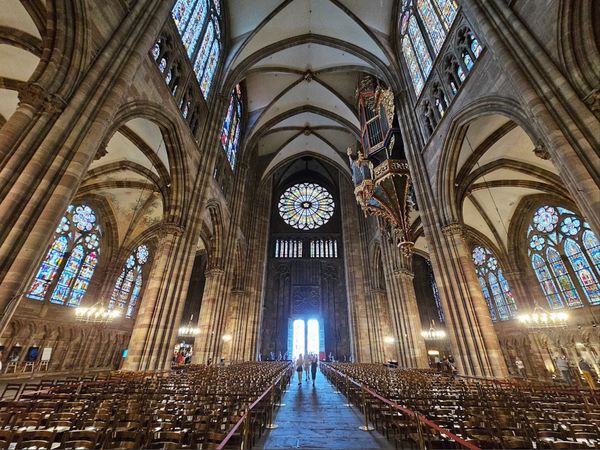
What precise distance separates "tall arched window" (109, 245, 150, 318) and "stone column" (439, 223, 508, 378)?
19811 mm

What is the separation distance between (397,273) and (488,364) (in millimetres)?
8701

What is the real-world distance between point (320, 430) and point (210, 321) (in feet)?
35.5

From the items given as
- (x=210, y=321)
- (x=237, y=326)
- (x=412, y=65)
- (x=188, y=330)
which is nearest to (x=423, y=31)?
(x=412, y=65)

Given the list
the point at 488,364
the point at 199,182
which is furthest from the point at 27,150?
the point at 488,364

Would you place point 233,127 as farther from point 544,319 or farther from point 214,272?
point 544,319

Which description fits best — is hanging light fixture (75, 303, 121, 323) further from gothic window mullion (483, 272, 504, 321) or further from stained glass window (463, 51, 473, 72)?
gothic window mullion (483, 272, 504, 321)

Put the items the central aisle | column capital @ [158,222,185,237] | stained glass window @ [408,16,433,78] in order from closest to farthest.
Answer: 1. the central aisle
2. column capital @ [158,222,185,237]
3. stained glass window @ [408,16,433,78]

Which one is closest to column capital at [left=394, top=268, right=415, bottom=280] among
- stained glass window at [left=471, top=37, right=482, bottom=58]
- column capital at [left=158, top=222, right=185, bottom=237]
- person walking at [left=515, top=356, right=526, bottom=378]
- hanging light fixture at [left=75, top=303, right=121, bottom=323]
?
person walking at [left=515, top=356, right=526, bottom=378]

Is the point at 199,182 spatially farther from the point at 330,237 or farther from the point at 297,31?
the point at 330,237

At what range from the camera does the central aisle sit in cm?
369

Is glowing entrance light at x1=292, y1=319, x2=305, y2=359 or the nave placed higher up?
glowing entrance light at x1=292, y1=319, x2=305, y2=359

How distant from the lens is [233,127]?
17922 millimetres

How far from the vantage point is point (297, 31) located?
1627cm

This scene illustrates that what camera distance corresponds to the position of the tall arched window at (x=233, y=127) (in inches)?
658
